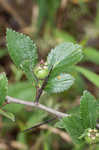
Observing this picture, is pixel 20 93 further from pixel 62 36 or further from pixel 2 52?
pixel 62 36

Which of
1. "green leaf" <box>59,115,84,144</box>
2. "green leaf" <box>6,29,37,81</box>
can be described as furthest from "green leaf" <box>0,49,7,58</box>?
"green leaf" <box>59,115,84,144</box>

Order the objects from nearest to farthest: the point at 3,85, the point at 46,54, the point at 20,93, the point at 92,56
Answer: the point at 3,85, the point at 20,93, the point at 92,56, the point at 46,54

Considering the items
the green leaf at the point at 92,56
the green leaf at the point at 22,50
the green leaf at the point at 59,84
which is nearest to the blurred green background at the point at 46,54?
the green leaf at the point at 92,56

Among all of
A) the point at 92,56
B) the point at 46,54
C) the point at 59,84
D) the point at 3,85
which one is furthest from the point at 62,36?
the point at 3,85

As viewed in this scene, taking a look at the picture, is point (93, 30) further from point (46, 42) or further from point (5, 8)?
point (5, 8)

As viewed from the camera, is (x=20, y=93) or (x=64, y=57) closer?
(x=64, y=57)

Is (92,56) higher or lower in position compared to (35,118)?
higher

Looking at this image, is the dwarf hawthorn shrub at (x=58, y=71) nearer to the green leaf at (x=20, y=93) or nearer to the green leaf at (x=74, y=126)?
the green leaf at (x=74, y=126)
